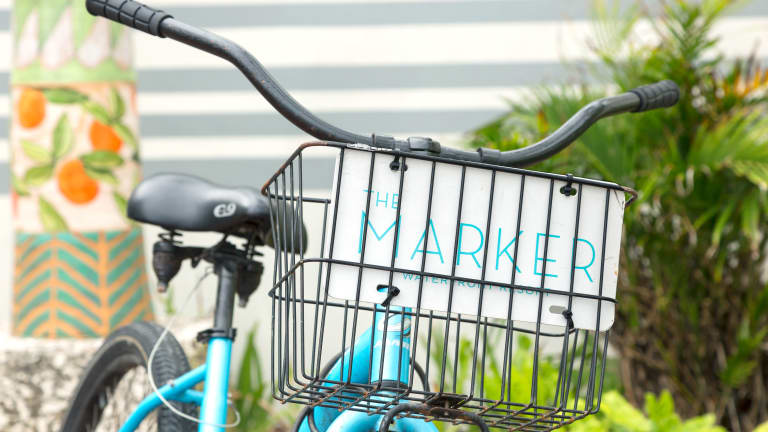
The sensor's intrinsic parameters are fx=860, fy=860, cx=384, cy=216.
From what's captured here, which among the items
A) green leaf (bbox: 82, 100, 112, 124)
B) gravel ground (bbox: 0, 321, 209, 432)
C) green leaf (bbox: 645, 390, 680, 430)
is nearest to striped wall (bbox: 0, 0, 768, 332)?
green leaf (bbox: 82, 100, 112, 124)

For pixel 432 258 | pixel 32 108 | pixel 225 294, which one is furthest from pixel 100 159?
pixel 432 258

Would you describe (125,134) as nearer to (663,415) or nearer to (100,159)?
(100,159)

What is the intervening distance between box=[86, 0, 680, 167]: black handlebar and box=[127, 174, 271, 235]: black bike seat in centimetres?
36

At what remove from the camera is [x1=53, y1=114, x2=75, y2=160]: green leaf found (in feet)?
9.67

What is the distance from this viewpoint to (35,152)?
116 inches

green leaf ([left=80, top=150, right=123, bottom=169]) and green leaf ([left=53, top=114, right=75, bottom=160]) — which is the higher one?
green leaf ([left=53, top=114, right=75, bottom=160])

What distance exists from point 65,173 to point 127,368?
1.32 meters

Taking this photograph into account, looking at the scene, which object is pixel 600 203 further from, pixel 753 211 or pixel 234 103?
pixel 234 103

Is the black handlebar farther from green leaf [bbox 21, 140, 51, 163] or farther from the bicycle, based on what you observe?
green leaf [bbox 21, 140, 51, 163]

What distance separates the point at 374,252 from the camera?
1003 millimetres

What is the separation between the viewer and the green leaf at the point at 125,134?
3.01 meters

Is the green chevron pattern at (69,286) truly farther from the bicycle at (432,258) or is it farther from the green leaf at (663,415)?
the bicycle at (432,258)

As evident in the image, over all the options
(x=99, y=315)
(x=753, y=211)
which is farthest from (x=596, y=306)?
(x=99, y=315)

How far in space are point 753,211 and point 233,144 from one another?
6.89 ft
